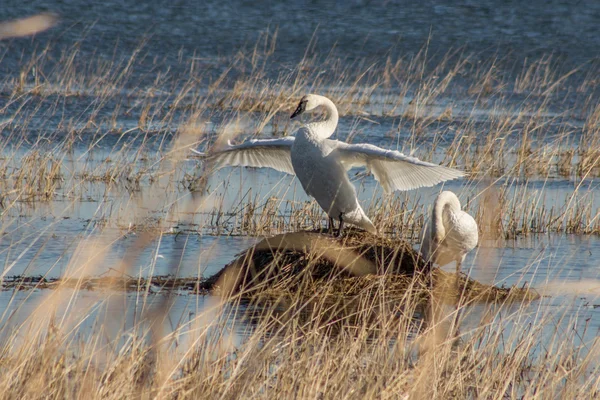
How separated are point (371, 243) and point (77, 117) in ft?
30.2

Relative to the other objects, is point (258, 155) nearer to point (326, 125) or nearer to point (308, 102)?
point (308, 102)

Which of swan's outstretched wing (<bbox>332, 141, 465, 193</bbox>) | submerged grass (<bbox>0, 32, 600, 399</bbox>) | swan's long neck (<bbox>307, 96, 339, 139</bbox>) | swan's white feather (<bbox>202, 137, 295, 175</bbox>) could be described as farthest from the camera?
swan's white feather (<bbox>202, 137, 295, 175</bbox>)

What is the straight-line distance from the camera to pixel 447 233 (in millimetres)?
7406

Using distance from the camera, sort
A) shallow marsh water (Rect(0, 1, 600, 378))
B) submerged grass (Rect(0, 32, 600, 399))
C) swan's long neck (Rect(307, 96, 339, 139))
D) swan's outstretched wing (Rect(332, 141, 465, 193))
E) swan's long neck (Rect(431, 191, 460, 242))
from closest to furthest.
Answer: submerged grass (Rect(0, 32, 600, 399)) → shallow marsh water (Rect(0, 1, 600, 378)) → swan's outstretched wing (Rect(332, 141, 465, 193)) → swan's long neck (Rect(431, 191, 460, 242)) → swan's long neck (Rect(307, 96, 339, 139))

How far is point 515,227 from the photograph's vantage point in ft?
31.8

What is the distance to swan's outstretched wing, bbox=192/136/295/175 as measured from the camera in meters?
8.10

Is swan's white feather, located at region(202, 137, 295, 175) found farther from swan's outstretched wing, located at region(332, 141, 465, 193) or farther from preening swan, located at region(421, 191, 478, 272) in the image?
preening swan, located at region(421, 191, 478, 272)

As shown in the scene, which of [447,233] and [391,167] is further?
[391,167]

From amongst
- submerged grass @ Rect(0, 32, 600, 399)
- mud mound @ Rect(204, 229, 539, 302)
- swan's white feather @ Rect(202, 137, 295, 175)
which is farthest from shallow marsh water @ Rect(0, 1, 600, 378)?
swan's white feather @ Rect(202, 137, 295, 175)

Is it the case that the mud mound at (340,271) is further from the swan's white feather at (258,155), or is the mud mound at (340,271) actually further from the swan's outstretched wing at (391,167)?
the swan's white feather at (258,155)

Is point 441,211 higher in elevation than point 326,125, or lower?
lower

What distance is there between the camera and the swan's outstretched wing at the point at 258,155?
8.10 metres

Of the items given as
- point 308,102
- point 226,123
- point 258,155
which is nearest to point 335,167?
point 308,102

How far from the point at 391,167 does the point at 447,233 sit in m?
0.65
